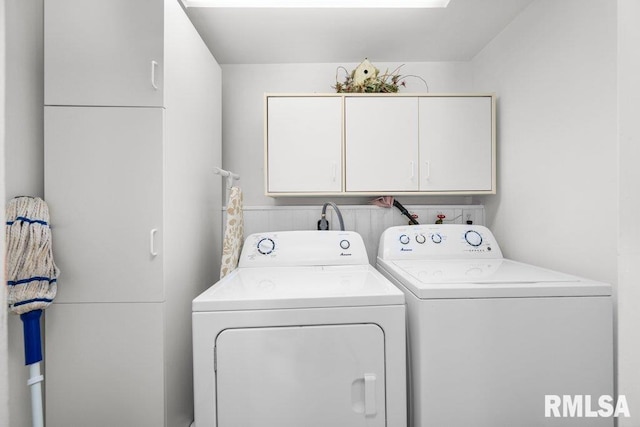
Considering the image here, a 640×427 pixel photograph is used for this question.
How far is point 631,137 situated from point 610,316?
888 millimetres

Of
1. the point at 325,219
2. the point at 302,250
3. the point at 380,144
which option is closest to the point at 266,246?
the point at 302,250

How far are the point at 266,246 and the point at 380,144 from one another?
37.3 inches

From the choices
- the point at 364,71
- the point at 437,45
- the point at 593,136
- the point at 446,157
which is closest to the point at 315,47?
the point at 364,71

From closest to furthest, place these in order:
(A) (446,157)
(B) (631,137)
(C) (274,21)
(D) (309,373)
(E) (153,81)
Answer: (B) (631,137) → (D) (309,373) → (E) (153,81) → (C) (274,21) → (A) (446,157)

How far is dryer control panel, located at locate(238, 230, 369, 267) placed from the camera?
5.92 ft

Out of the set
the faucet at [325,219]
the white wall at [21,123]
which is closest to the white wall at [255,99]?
the faucet at [325,219]

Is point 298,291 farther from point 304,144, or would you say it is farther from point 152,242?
point 304,144

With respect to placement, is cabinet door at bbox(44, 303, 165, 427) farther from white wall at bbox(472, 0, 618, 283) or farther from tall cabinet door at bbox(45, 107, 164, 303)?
white wall at bbox(472, 0, 618, 283)

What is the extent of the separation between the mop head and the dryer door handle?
1.21m

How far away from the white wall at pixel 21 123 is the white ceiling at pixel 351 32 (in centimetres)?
73

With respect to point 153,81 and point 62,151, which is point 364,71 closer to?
point 153,81

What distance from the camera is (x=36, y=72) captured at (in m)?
1.28

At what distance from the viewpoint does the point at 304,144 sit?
6.31 ft

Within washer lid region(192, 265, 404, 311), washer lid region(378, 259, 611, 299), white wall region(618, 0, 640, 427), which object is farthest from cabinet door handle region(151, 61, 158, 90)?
white wall region(618, 0, 640, 427)
